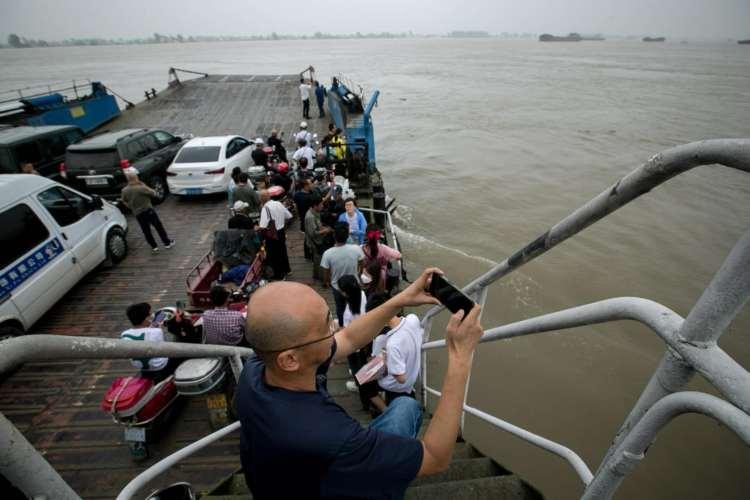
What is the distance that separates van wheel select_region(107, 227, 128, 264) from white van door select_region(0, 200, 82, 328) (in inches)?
48.5

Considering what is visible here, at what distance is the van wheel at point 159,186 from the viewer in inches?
406

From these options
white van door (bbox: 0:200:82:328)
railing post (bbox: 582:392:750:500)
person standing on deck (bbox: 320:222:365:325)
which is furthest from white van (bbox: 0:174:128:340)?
railing post (bbox: 582:392:750:500)

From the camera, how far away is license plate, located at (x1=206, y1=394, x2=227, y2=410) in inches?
158

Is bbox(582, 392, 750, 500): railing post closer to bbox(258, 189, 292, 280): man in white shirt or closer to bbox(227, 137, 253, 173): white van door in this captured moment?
bbox(258, 189, 292, 280): man in white shirt

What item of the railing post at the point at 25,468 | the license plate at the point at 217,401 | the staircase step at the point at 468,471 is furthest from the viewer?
the license plate at the point at 217,401

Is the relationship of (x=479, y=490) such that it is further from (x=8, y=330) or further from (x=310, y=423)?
(x=8, y=330)

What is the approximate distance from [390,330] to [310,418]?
231 cm

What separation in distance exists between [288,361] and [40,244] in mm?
6411

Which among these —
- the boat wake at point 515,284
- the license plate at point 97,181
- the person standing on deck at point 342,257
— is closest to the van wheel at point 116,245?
the license plate at point 97,181

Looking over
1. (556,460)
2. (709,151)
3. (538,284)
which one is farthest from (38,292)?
(538,284)

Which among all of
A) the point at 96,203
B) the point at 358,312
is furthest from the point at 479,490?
the point at 96,203

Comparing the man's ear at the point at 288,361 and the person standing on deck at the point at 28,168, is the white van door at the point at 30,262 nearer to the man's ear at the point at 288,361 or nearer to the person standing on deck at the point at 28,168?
the person standing on deck at the point at 28,168

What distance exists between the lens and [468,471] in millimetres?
2682

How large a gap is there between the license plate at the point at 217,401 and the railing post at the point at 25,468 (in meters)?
3.22
